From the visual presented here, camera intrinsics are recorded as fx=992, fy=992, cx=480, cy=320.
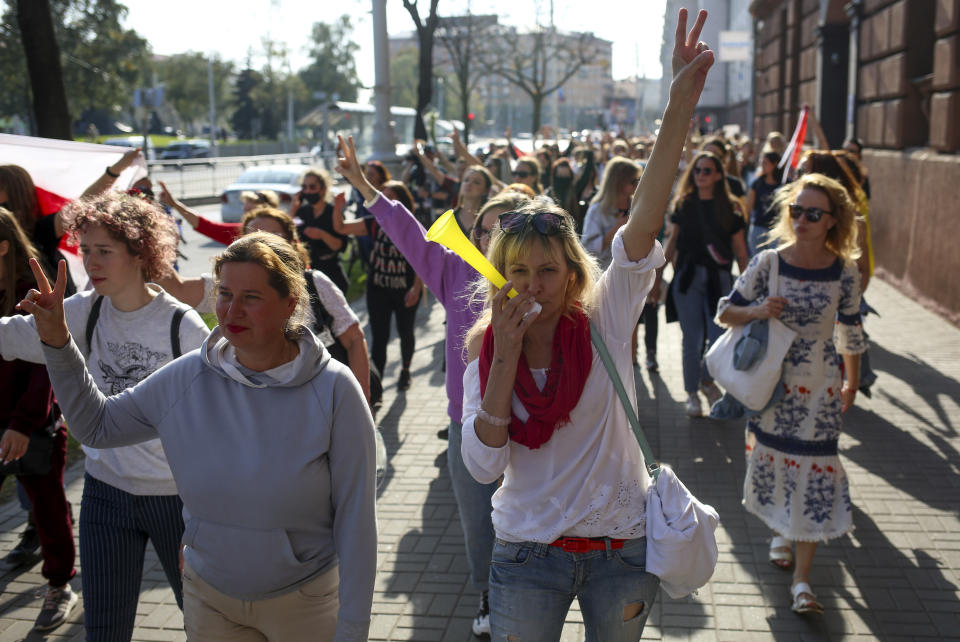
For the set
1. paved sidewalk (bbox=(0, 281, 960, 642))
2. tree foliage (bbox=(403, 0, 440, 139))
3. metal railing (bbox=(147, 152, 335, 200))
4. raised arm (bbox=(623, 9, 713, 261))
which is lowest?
paved sidewalk (bbox=(0, 281, 960, 642))

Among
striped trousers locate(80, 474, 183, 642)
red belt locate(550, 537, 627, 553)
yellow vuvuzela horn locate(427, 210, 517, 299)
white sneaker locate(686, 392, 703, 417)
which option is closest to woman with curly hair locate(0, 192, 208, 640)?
striped trousers locate(80, 474, 183, 642)

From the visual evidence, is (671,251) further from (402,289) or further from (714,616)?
(714,616)

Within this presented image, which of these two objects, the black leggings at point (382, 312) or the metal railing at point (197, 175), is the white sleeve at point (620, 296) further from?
the metal railing at point (197, 175)

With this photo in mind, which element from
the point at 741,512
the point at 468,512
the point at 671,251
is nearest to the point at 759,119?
the point at 671,251

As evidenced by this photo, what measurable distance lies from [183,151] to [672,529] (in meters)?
61.9

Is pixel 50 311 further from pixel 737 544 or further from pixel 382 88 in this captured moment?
pixel 382 88

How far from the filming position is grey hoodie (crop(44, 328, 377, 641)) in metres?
2.56

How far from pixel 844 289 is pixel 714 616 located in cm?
162

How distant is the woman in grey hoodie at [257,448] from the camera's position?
2570 mm

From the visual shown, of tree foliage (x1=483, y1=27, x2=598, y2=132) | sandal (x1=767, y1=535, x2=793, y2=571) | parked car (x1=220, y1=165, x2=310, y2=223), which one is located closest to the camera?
sandal (x1=767, y1=535, x2=793, y2=571)

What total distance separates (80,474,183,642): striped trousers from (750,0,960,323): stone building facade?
906 centimetres

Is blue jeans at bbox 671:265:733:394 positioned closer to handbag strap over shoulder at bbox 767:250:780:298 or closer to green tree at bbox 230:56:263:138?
handbag strap over shoulder at bbox 767:250:780:298

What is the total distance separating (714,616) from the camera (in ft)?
14.1

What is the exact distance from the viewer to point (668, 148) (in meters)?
2.67
